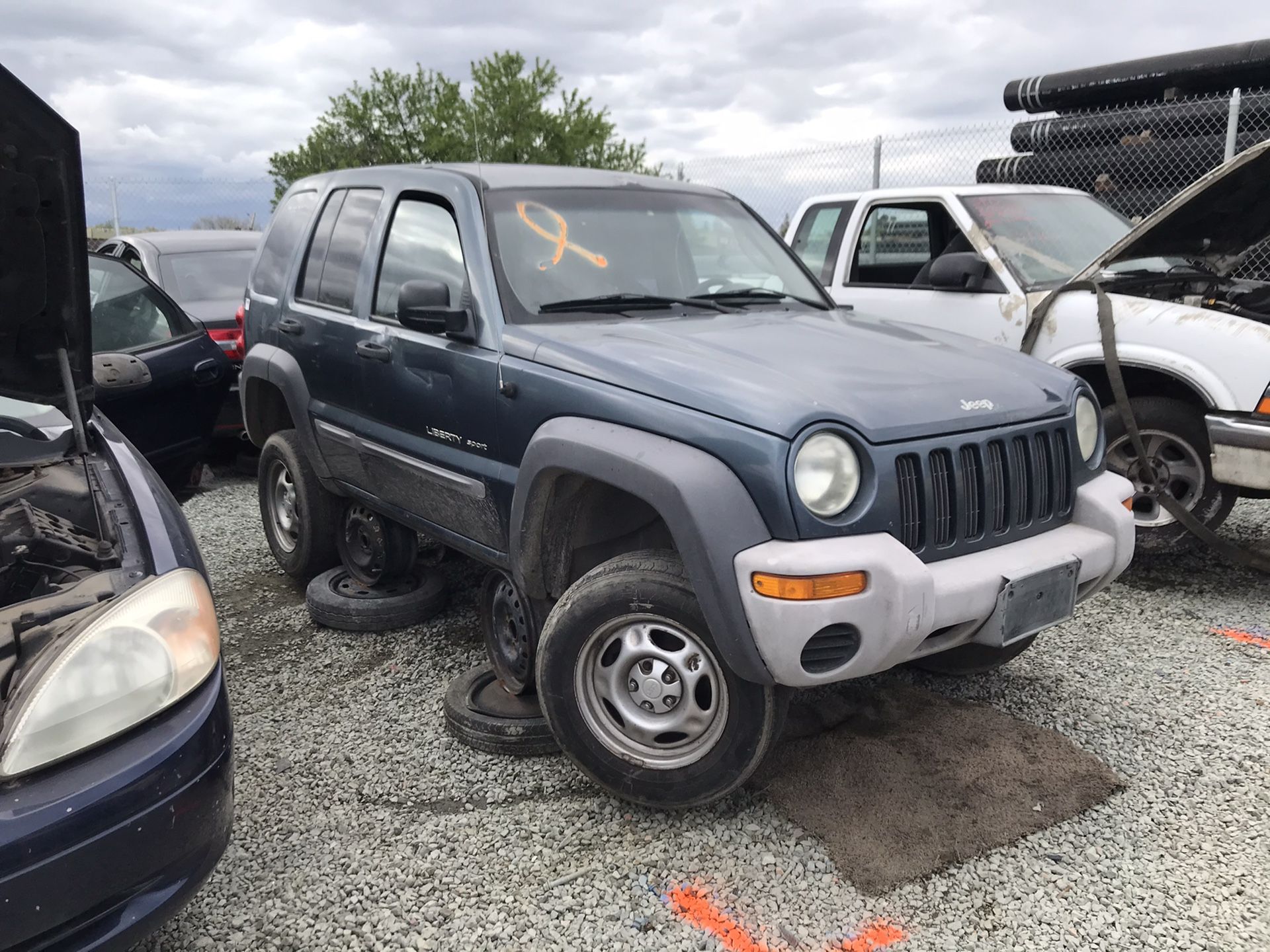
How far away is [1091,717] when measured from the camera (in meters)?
3.56

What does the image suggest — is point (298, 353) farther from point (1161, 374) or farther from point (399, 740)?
point (1161, 374)

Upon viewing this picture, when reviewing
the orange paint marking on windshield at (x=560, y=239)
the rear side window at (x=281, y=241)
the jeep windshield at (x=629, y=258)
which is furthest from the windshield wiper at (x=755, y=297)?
the rear side window at (x=281, y=241)

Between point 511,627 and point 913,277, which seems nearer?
point 511,627

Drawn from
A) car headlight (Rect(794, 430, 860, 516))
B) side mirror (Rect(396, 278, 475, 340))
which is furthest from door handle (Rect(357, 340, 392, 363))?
car headlight (Rect(794, 430, 860, 516))

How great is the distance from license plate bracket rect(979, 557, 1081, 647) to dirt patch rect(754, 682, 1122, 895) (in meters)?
0.56

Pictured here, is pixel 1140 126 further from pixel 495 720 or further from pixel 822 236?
pixel 495 720

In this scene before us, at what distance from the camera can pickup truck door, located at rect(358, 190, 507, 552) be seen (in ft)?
11.1

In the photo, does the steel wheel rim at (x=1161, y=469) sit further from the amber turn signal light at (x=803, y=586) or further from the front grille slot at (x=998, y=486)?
the amber turn signal light at (x=803, y=586)

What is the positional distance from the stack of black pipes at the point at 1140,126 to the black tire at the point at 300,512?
7635mm

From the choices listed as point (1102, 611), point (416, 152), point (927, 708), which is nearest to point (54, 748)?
point (927, 708)

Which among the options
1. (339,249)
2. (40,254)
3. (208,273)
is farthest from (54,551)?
(208,273)

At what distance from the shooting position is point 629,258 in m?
3.71

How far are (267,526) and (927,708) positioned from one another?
11.4 feet

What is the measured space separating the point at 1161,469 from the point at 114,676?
4.79 meters
